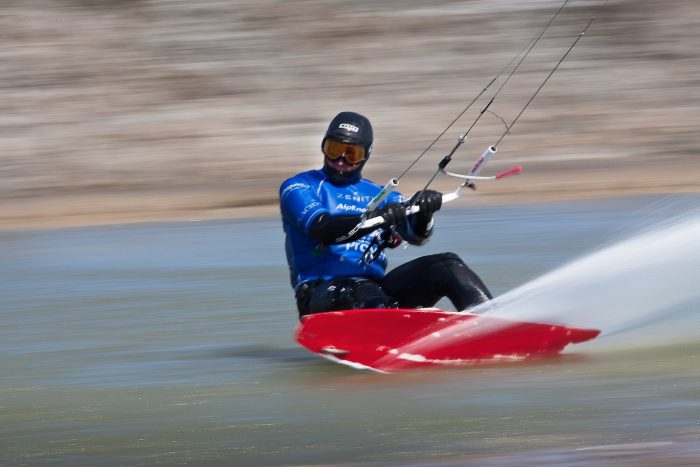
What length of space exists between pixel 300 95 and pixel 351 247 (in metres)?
18.1

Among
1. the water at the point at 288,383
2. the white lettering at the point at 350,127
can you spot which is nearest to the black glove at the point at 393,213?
the white lettering at the point at 350,127

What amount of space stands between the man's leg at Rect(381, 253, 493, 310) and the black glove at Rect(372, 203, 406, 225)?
500 millimetres

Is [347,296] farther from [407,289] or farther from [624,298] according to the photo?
[624,298]

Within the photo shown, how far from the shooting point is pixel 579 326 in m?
8.37

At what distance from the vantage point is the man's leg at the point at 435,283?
26.2 ft

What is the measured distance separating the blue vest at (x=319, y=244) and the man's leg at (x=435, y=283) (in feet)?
0.67

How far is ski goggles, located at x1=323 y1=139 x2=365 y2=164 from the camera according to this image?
27.2 ft

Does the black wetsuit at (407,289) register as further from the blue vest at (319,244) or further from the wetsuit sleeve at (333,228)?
the wetsuit sleeve at (333,228)

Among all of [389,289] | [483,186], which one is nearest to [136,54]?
[483,186]

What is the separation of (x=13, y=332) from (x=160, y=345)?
1462mm

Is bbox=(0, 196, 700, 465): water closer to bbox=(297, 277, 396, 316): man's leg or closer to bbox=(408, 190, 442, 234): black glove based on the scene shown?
bbox=(297, 277, 396, 316): man's leg

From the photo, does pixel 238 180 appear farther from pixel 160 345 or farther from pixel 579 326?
pixel 579 326

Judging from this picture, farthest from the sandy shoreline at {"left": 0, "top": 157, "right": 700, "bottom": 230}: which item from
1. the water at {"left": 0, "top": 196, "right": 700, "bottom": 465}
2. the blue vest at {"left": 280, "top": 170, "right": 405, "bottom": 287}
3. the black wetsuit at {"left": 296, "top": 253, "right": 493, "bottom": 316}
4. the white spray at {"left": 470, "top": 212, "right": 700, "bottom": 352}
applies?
the black wetsuit at {"left": 296, "top": 253, "right": 493, "bottom": 316}

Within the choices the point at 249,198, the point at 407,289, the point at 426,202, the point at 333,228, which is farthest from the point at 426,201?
the point at 249,198
